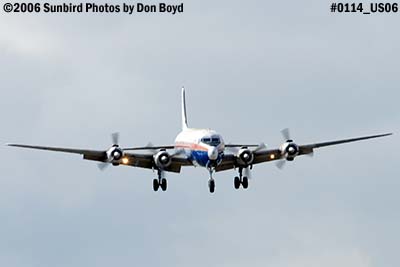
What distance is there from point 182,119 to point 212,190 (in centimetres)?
3554

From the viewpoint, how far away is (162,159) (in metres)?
104

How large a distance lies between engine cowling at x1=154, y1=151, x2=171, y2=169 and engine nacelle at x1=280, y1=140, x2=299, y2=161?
9924 mm

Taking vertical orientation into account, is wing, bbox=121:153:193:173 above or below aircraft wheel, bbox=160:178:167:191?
above

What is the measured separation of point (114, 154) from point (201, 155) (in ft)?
24.0

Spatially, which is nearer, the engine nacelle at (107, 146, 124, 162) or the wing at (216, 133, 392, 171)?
the engine nacelle at (107, 146, 124, 162)

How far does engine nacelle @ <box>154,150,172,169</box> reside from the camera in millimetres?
103688

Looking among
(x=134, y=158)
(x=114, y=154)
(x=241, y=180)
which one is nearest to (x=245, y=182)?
(x=241, y=180)

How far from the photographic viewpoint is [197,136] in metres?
104

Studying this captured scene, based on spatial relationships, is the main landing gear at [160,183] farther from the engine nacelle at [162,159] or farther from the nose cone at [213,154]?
the nose cone at [213,154]

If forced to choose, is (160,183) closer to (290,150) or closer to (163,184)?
(163,184)

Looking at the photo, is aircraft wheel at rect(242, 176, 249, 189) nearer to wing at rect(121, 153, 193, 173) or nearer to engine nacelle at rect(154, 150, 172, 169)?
wing at rect(121, 153, 193, 173)

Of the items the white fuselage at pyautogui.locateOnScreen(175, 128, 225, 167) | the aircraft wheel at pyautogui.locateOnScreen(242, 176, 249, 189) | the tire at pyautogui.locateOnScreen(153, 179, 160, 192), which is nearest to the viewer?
the white fuselage at pyautogui.locateOnScreen(175, 128, 225, 167)

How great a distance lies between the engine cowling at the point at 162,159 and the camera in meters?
104

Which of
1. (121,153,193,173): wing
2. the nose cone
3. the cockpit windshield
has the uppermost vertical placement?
the cockpit windshield
